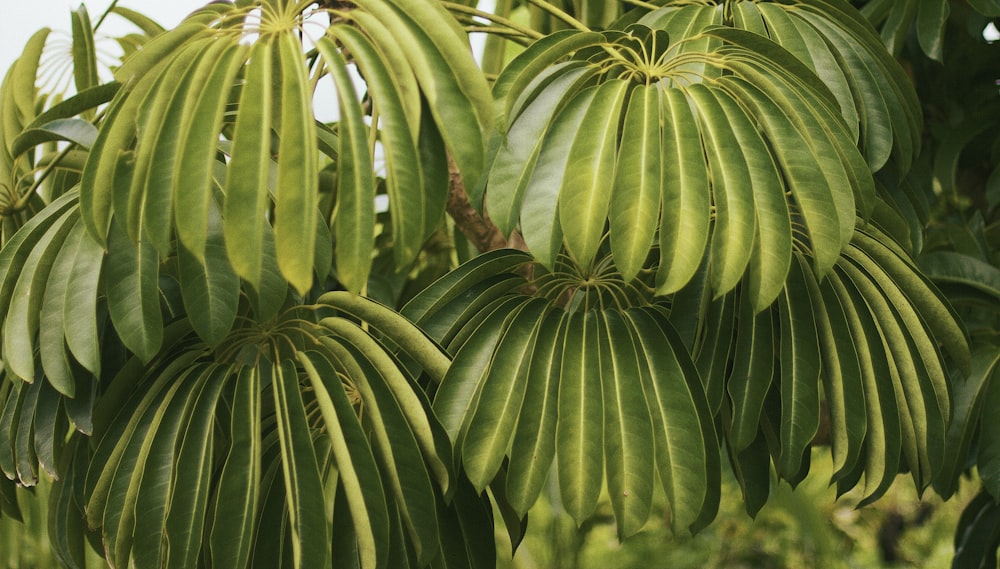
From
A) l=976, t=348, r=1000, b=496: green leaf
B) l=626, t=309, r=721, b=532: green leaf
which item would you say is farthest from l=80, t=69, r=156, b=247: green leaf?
l=976, t=348, r=1000, b=496: green leaf

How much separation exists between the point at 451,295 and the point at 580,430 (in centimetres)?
25

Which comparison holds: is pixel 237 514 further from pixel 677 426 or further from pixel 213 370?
pixel 677 426

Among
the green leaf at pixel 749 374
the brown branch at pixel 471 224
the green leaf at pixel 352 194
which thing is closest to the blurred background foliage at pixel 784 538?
the brown branch at pixel 471 224

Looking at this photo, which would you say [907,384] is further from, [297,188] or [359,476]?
[297,188]

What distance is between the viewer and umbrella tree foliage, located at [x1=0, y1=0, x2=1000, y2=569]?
776 mm

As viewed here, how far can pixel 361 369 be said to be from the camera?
37.2 inches

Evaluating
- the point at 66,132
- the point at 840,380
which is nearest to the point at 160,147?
the point at 66,132

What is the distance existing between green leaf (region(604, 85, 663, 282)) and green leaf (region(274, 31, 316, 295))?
0.25m

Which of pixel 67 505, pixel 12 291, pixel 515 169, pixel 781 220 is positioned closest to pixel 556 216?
pixel 515 169

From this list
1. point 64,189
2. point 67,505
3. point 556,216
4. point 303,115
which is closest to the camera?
point 303,115

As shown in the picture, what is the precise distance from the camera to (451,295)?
108 cm

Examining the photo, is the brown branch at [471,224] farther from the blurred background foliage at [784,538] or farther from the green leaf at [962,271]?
the blurred background foliage at [784,538]

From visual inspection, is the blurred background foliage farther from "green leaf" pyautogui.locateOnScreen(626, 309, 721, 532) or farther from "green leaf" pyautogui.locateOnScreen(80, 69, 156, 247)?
"green leaf" pyautogui.locateOnScreen(80, 69, 156, 247)

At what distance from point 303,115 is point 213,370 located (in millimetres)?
385
